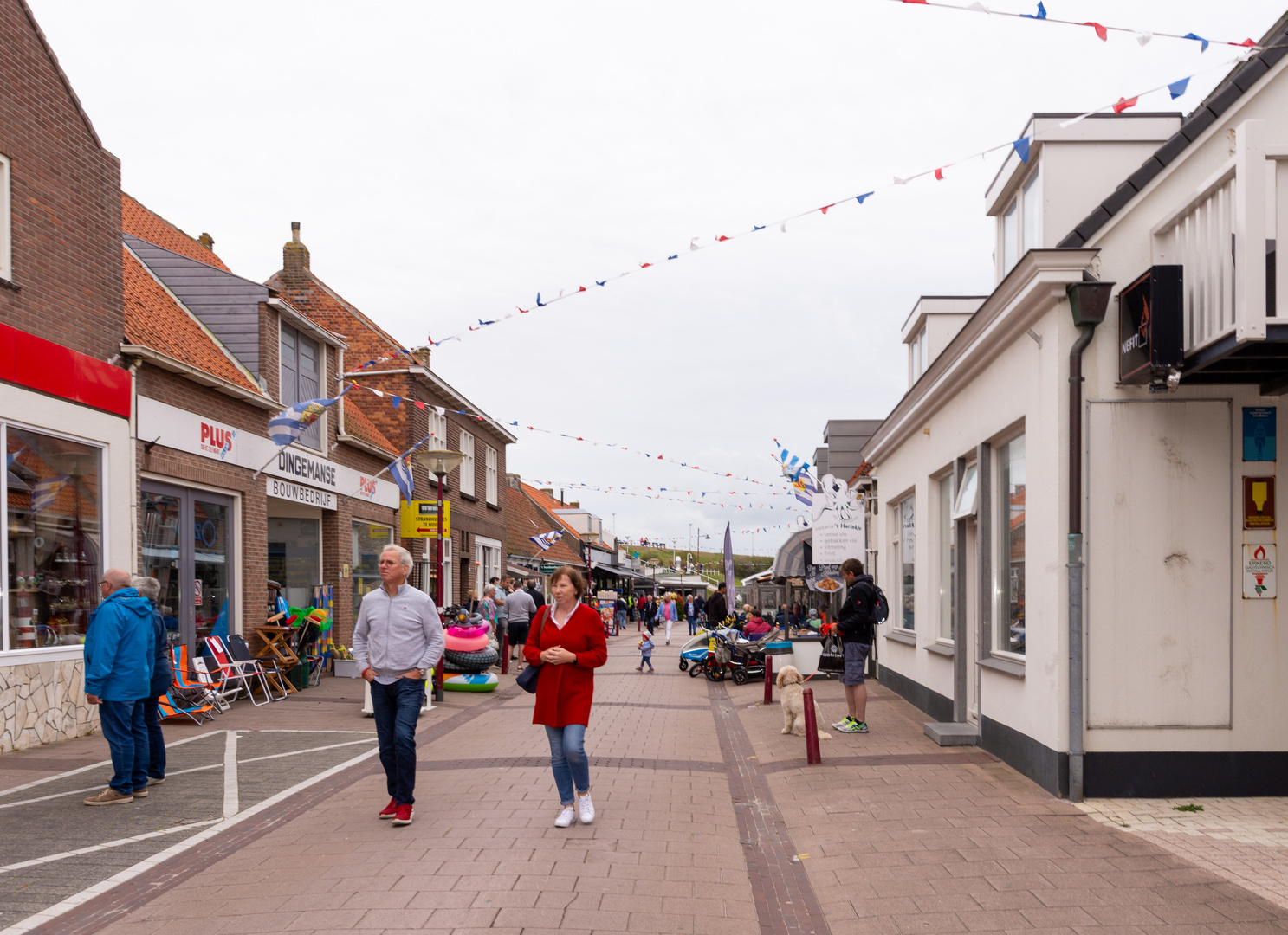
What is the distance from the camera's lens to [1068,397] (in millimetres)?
7211

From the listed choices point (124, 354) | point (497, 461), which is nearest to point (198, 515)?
point (124, 354)

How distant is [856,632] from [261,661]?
28.9 ft

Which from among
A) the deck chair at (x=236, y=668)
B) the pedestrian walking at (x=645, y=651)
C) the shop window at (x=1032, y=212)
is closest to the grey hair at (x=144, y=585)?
the deck chair at (x=236, y=668)

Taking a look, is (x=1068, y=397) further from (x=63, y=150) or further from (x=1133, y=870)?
(x=63, y=150)

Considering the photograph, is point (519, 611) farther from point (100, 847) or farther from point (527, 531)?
point (527, 531)

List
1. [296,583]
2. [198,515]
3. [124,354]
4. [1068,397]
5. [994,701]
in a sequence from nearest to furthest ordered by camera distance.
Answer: [1068,397], [994,701], [124,354], [198,515], [296,583]

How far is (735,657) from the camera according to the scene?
17578 millimetres

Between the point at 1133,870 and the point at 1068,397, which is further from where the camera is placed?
the point at 1068,397

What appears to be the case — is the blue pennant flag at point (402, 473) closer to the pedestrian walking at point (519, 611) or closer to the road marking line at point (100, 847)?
the pedestrian walking at point (519, 611)

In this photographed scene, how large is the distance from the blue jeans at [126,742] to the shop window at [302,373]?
9302 mm

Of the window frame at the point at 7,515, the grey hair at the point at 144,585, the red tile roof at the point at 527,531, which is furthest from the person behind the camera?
the red tile roof at the point at 527,531

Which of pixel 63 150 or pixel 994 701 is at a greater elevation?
pixel 63 150

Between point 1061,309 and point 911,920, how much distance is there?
14.2 feet

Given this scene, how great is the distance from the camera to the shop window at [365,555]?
19970mm
